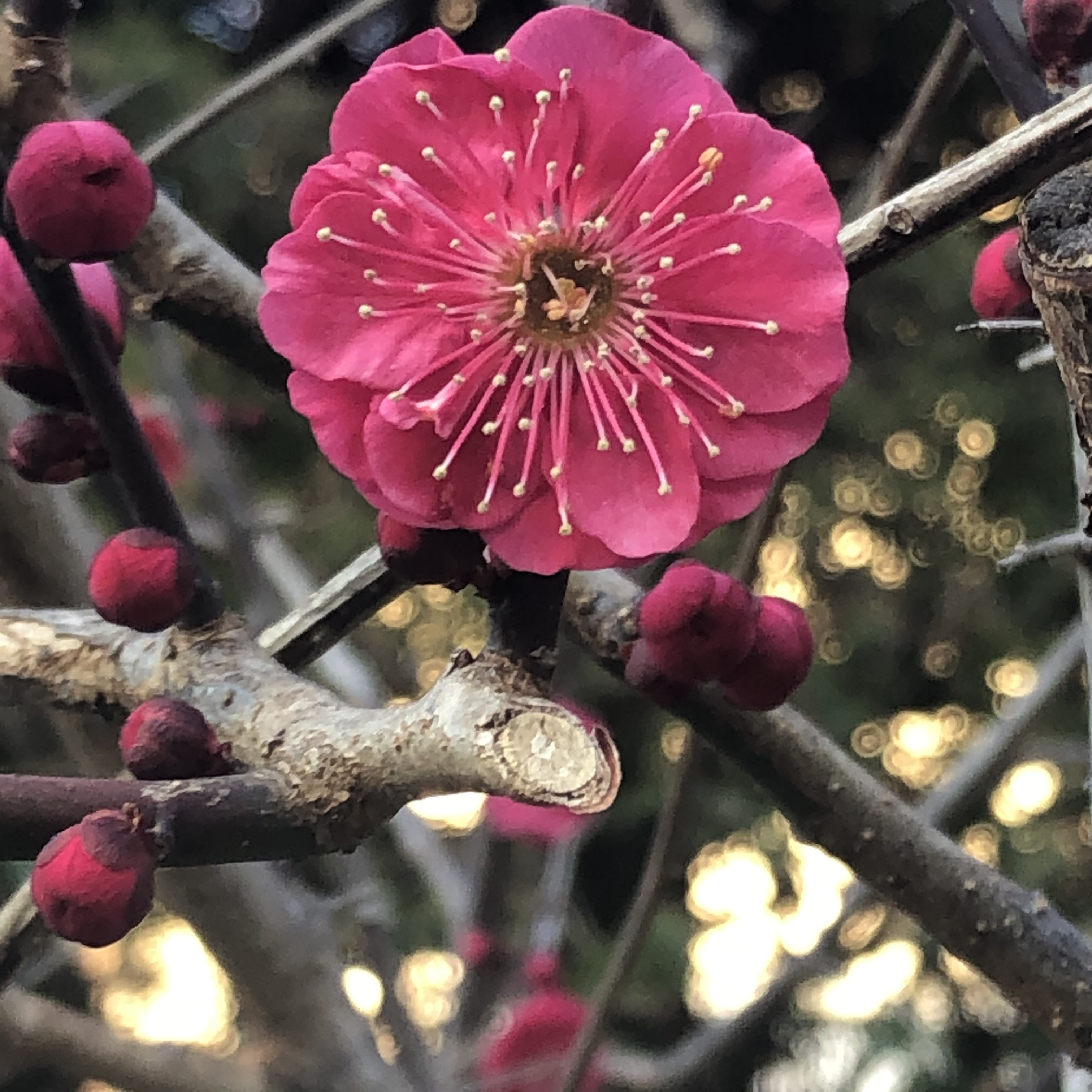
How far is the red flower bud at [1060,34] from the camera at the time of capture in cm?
33

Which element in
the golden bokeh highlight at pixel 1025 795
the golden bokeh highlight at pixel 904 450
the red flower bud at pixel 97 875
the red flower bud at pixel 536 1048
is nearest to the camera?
the red flower bud at pixel 97 875

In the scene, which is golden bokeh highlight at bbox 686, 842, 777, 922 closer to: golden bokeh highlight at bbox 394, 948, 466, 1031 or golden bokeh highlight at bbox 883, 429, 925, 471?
golden bokeh highlight at bbox 394, 948, 466, 1031

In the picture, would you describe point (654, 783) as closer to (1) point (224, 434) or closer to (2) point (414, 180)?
(1) point (224, 434)

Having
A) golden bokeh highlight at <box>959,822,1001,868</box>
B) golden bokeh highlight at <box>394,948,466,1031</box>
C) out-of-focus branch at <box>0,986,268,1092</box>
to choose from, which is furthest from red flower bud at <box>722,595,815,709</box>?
golden bokeh highlight at <box>959,822,1001,868</box>

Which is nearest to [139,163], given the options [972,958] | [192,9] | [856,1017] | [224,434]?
[972,958]

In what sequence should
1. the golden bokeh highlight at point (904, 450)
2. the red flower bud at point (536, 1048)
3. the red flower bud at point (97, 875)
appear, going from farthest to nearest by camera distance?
the golden bokeh highlight at point (904, 450) < the red flower bud at point (536, 1048) < the red flower bud at point (97, 875)

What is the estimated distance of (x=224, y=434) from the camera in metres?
1.27

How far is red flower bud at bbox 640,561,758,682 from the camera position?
0.32m

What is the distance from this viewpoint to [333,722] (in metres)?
0.31

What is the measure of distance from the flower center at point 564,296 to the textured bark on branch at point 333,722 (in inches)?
4.7

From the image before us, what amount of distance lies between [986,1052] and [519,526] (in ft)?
4.45

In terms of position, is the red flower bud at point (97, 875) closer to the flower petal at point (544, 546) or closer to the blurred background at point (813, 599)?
the flower petal at point (544, 546)

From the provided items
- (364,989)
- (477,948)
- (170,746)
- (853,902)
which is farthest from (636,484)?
(364,989)

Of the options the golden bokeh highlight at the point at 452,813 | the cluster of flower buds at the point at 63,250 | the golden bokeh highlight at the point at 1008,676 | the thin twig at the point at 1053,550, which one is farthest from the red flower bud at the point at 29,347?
the golden bokeh highlight at the point at 1008,676
